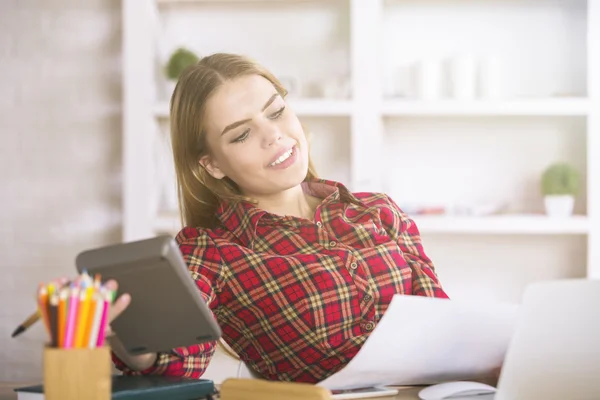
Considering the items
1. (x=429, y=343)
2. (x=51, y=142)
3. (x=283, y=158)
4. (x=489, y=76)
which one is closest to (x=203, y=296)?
(x=283, y=158)

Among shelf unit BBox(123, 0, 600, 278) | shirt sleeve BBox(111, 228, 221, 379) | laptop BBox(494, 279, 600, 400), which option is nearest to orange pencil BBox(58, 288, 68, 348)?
shirt sleeve BBox(111, 228, 221, 379)

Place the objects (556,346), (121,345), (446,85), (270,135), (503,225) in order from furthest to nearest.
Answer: (446,85), (503,225), (270,135), (121,345), (556,346)

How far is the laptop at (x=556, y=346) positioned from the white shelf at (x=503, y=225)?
235 centimetres

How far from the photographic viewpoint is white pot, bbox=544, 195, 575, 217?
3.31 m

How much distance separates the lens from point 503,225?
3.28 m

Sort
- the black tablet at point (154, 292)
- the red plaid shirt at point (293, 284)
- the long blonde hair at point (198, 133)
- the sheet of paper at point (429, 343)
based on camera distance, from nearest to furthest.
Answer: the black tablet at point (154, 292)
the sheet of paper at point (429, 343)
the red plaid shirt at point (293, 284)
the long blonde hair at point (198, 133)

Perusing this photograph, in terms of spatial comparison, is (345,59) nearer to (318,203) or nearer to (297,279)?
(318,203)

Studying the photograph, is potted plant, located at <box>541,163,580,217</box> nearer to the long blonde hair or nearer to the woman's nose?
the long blonde hair

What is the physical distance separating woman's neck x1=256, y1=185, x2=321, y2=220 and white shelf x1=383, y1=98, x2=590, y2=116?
175cm

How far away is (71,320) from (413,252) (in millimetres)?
949

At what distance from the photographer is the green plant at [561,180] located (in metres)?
3.32

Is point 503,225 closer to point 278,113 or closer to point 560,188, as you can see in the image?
point 560,188

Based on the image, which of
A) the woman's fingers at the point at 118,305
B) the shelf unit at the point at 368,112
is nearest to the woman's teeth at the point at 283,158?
the woman's fingers at the point at 118,305

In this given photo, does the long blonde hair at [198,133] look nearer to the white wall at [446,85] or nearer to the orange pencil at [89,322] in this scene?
the orange pencil at [89,322]
